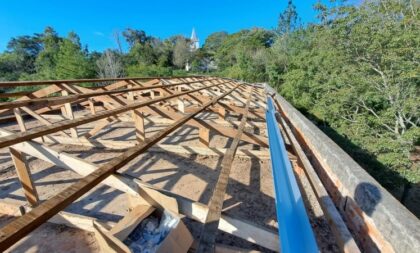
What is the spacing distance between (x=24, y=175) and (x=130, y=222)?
140 cm

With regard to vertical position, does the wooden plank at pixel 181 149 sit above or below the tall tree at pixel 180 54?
below

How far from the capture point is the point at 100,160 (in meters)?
3.71

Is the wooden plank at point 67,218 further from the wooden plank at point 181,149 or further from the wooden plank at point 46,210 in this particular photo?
the wooden plank at point 181,149

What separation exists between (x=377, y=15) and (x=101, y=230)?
43.7 feet

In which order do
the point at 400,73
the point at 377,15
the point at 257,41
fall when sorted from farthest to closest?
1. the point at 257,41
2. the point at 377,15
3. the point at 400,73

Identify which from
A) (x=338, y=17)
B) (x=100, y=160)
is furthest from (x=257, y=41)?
(x=100, y=160)

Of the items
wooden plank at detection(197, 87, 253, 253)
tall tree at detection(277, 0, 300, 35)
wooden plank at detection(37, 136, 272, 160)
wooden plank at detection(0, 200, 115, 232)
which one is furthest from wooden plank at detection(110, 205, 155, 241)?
tall tree at detection(277, 0, 300, 35)

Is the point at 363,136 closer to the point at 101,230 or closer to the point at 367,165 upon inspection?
the point at 367,165

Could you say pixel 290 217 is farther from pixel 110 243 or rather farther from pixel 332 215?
pixel 110 243

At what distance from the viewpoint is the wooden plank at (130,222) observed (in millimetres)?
1495

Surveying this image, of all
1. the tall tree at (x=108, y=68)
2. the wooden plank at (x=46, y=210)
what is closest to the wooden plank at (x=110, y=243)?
the wooden plank at (x=46, y=210)

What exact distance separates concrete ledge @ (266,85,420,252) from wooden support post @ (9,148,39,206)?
2803 millimetres

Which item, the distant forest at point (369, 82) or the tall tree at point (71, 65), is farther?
the tall tree at point (71, 65)

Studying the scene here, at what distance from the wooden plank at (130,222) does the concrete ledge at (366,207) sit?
58.0 inches
